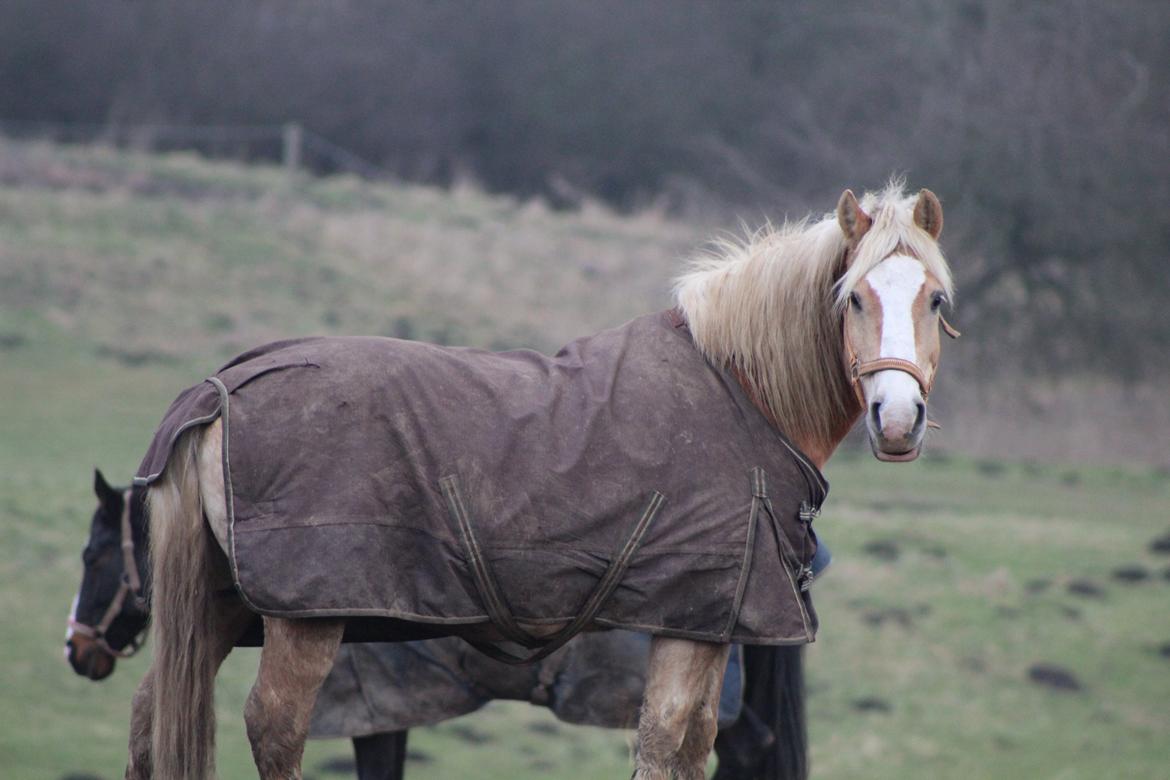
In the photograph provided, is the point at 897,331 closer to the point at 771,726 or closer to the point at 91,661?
the point at 771,726

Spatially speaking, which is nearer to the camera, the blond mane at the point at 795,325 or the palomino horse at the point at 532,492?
the palomino horse at the point at 532,492

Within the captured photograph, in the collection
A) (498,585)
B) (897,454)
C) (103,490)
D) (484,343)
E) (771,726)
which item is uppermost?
(484,343)

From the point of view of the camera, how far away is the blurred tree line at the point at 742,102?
1658cm

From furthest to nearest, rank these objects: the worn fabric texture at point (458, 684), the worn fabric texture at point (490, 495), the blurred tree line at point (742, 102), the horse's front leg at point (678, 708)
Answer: the blurred tree line at point (742, 102) < the worn fabric texture at point (458, 684) < the horse's front leg at point (678, 708) < the worn fabric texture at point (490, 495)

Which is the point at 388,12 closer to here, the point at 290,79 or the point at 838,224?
the point at 290,79

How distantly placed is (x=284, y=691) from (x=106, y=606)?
175 centimetres

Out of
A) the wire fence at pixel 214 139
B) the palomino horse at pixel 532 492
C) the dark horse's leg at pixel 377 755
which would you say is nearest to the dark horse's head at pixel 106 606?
the dark horse's leg at pixel 377 755

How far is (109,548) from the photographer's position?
496 cm

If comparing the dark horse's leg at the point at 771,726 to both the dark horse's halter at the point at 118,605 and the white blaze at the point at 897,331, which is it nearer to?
→ the white blaze at the point at 897,331

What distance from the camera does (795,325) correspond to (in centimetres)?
368

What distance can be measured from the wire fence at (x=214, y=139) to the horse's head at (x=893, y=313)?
66.8 feet

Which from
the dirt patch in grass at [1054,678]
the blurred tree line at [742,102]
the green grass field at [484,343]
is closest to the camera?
the green grass field at [484,343]

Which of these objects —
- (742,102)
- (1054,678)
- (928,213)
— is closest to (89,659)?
(928,213)

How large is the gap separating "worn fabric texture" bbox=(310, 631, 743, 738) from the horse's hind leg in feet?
4.03
